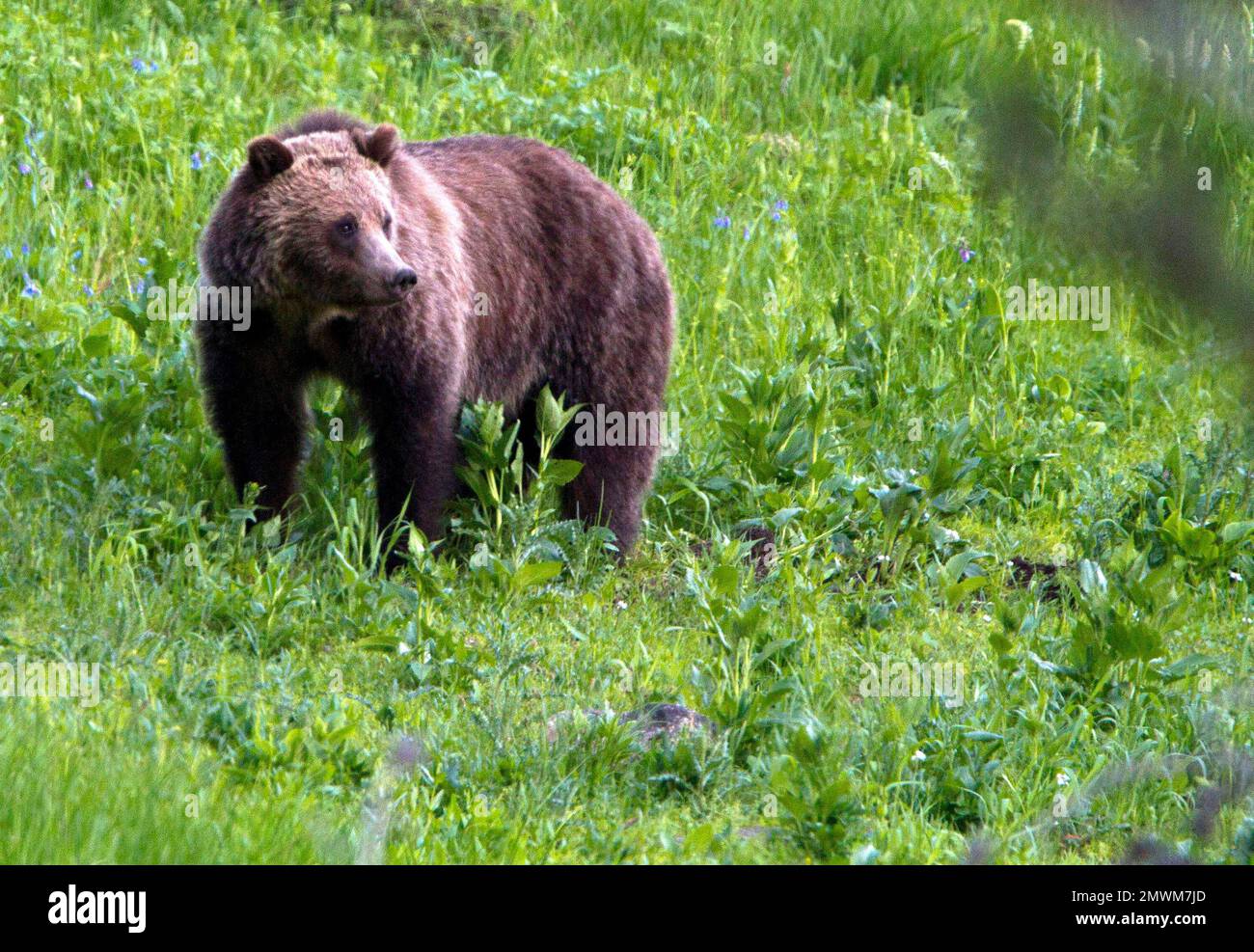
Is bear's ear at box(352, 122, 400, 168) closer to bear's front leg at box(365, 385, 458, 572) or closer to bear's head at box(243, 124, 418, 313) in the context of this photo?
bear's head at box(243, 124, 418, 313)

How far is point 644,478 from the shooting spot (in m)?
6.38

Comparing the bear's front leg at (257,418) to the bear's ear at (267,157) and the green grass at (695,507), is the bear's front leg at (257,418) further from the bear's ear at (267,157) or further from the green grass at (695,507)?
the bear's ear at (267,157)

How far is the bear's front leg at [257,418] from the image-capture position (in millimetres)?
5469

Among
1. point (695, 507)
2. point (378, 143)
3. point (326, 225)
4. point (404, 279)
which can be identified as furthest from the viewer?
point (695, 507)

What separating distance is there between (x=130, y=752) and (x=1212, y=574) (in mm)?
4078

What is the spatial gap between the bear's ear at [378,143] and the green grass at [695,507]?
3.30ft

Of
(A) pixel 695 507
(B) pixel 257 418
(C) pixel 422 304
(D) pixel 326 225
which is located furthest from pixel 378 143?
(A) pixel 695 507

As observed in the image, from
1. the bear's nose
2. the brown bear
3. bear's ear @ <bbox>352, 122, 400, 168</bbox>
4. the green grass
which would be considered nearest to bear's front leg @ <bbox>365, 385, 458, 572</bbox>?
the brown bear

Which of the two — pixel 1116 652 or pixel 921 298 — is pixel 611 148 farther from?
pixel 1116 652

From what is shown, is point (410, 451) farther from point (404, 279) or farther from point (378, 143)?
point (378, 143)

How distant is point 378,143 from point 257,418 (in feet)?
3.51

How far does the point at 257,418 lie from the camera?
5535mm

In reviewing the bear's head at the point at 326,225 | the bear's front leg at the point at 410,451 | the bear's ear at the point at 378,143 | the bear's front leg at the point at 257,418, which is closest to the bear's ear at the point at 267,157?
the bear's head at the point at 326,225

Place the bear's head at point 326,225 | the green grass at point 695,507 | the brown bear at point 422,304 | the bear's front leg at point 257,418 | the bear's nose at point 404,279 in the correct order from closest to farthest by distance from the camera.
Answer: the green grass at point 695,507, the bear's nose at point 404,279, the bear's head at point 326,225, the brown bear at point 422,304, the bear's front leg at point 257,418
